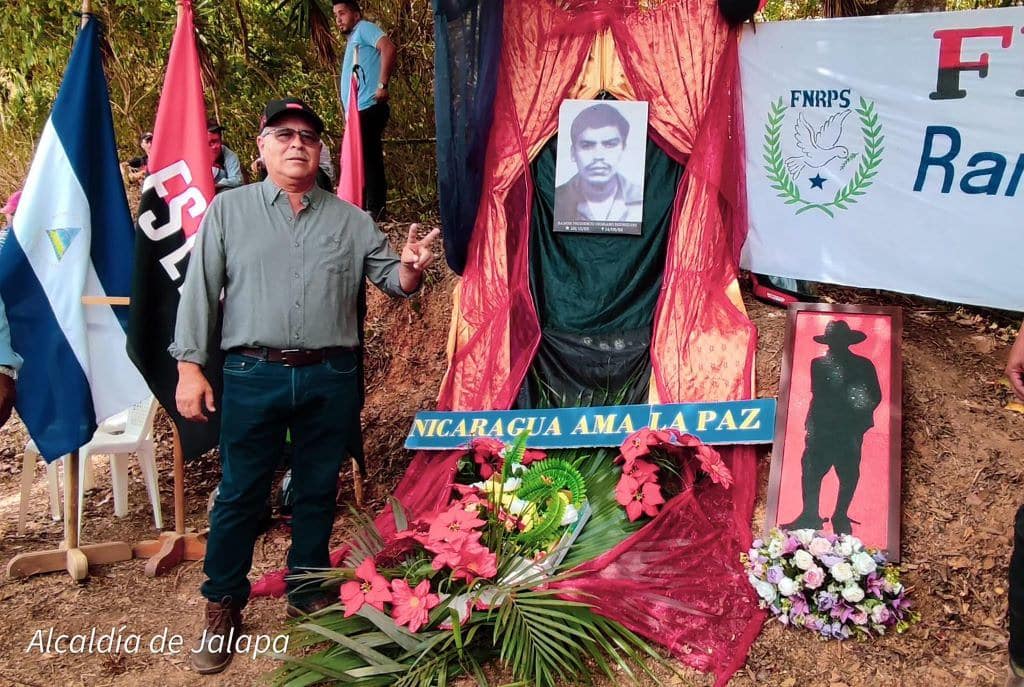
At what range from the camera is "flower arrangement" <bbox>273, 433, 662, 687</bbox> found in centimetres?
268

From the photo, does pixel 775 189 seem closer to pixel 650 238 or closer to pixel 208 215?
pixel 650 238

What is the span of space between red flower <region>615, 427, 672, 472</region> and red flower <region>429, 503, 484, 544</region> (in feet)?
2.49

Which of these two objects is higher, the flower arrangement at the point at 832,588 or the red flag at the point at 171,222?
the red flag at the point at 171,222

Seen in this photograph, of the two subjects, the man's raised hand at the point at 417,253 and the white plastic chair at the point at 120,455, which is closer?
the man's raised hand at the point at 417,253

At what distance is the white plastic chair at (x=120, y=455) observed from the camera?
4195 mm

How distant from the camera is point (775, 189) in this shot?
4.17 m

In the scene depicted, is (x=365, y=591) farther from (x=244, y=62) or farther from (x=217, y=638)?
(x=244, y=62)

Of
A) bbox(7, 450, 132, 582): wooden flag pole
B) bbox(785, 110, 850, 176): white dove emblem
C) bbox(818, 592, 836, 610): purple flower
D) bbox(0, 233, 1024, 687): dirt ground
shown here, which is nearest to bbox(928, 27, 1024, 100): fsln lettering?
bbox(785, 110, 850, 176): white dove emblem

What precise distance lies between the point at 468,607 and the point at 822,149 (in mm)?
2817

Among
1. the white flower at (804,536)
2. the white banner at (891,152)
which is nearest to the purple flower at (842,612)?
the white flower at (804,536)

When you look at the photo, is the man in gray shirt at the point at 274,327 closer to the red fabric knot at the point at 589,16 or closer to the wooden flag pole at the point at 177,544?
the wooden flag pole at the point at 177,544

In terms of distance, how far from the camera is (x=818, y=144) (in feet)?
13.3

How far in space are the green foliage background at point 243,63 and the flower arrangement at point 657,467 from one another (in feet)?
11.4

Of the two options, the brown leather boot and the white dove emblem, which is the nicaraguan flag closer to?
the brown leather boot
